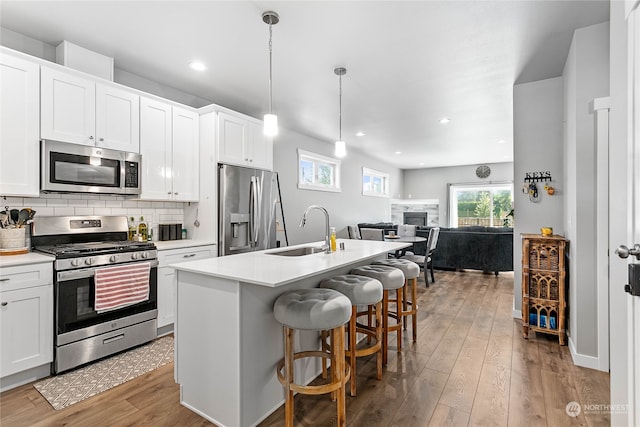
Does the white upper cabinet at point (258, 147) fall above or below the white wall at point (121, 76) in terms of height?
below

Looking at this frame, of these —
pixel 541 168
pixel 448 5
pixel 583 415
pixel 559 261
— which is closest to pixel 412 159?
pixel 541 168

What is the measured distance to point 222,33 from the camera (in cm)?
261

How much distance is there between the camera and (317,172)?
6410 mm

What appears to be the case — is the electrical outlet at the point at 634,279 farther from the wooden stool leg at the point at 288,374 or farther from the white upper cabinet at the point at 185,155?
the white upper cabinet at the point at 185,155

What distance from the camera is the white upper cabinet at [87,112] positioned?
8.40 ft

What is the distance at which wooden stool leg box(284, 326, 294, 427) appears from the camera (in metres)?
1.76

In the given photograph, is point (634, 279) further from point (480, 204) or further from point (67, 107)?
point (480, 204)

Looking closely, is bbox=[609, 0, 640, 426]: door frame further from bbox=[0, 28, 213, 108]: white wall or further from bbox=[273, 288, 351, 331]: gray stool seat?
bbox=[0, 28, 213, 108]: white wall

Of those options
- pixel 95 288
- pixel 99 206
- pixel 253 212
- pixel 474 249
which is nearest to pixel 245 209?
pixel 253 212

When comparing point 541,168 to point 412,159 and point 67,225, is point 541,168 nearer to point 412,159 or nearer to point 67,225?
point 67,225

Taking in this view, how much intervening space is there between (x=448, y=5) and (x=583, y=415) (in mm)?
2771

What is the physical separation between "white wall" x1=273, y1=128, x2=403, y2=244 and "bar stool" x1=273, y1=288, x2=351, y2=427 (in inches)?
142

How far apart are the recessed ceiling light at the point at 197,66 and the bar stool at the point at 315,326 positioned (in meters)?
2.49

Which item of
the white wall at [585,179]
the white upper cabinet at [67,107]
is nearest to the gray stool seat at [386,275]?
the white wall at [585,179]
